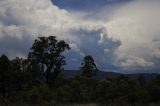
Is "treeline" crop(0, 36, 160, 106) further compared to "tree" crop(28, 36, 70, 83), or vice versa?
"tree" crop(28, 36, 70, 83)

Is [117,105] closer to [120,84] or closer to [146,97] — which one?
[146,97]

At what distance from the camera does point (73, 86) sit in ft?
191

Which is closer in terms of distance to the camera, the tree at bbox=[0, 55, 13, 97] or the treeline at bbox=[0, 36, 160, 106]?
the treeline at bbox=[0, 36, 160, 106]

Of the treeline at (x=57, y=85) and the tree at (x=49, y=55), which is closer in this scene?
the treeline at (x=57, y=85)

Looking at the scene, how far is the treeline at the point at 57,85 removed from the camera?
4434 centimetres

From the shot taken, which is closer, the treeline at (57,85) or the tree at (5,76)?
the treeline at (57,85)

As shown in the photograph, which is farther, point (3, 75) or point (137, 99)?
point (3, 75)

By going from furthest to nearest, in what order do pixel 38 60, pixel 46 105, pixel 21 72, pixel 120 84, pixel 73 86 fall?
1. pixel 38 60
2. pixel 21 72
3. pixel 73 86
4. pixel 120 84
5. pixel 46 105

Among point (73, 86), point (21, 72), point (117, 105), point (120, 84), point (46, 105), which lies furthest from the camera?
point (21, 72)

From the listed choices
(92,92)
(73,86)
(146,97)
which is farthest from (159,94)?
(73,86)

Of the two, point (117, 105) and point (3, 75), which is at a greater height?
point (3, 75)

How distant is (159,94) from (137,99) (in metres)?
2.45

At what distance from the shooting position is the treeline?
4434 cm

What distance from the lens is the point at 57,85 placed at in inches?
2808
